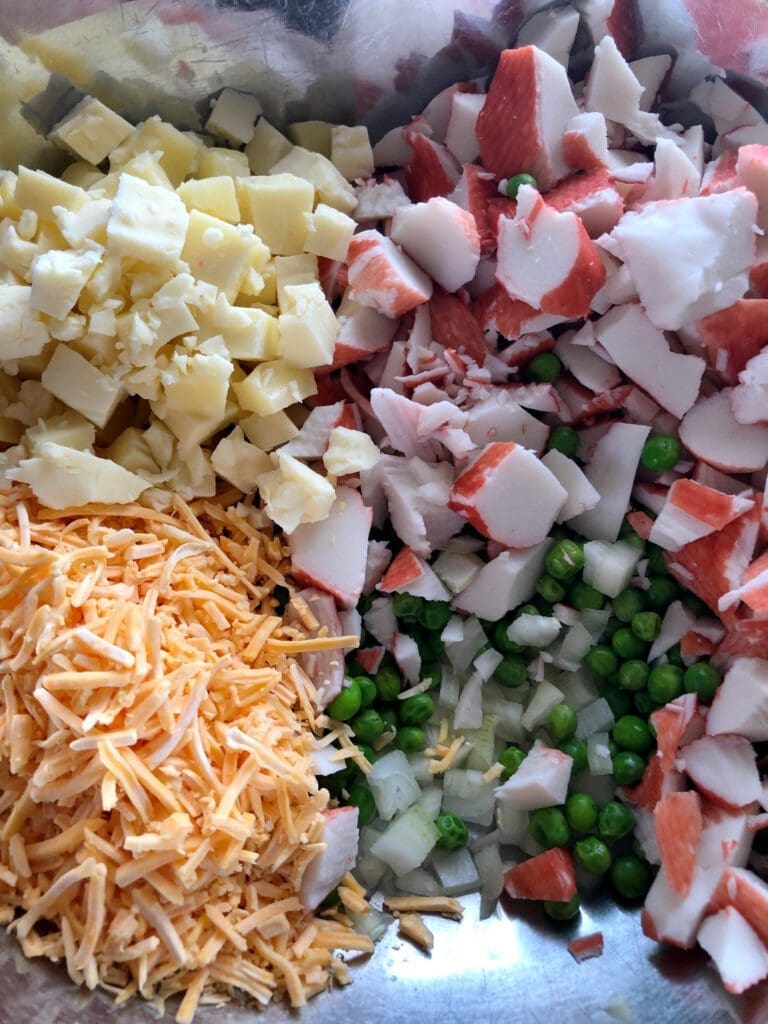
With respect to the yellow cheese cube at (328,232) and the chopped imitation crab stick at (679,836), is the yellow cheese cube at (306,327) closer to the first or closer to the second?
the yellow cheese cube at (328,232)

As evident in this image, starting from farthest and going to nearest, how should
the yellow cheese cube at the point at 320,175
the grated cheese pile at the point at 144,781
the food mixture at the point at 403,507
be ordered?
the yellow cheese cube at the point at 320,175
the food mixture at the point at 403,507
the grated cheese pile at the point at 144,781

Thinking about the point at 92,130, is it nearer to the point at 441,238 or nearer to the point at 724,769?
the point at 441,238

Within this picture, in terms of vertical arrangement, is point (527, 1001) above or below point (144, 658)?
below

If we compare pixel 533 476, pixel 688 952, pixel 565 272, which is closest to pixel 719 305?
pixel 565 272

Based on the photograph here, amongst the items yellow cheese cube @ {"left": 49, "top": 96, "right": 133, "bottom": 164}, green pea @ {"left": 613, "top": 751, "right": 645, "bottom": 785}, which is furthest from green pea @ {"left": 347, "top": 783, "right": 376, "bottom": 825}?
yellow cheese cube @ {"left": 49, "top": 96, "right": 133, "bottom": 164}

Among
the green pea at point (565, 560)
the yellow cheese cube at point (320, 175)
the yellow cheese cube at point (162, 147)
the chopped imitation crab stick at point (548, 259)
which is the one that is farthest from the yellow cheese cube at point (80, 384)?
the green pea at point (565, 560)

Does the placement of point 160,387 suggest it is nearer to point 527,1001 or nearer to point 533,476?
point 533,476

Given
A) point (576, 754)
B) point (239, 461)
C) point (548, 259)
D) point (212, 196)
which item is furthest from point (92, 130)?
point (576, 754)
